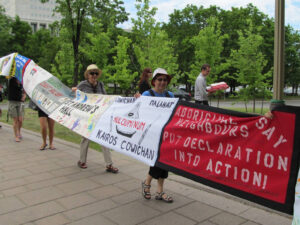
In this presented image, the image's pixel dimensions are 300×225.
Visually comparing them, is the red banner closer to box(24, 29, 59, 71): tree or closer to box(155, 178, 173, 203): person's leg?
box(155, 178, 173, 203): person's leg

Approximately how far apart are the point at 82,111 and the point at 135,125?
1568mm

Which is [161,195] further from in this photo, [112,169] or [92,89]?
[92,89]

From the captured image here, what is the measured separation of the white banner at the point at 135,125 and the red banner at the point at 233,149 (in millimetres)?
161

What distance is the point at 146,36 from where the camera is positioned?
19094mm

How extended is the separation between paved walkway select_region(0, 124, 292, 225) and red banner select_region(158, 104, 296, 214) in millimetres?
716

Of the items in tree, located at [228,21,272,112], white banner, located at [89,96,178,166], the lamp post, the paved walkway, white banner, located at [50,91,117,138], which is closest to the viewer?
the lamp post

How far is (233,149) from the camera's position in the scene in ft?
9.96

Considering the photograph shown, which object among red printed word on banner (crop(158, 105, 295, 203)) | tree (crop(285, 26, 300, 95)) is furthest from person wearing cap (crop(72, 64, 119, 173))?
tree (crop(285, 26, 300, 95))

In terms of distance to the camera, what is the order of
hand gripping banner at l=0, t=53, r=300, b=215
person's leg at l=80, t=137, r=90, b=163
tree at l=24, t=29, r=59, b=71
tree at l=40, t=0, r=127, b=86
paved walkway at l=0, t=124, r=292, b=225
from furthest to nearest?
tree at l=24, t=29, r=59, b=71, tree at l=40, t=0, r=127, b=86, person's leg at l=80, t=137, r=90, b=163, paved walkway at l=0, t=124, r=292, b=225, hand gripping banner at l=0, t=53, r=300, b=215

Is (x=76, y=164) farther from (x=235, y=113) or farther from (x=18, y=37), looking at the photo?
(x=18, y=37)

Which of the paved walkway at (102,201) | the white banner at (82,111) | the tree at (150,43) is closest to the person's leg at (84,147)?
the paved walkway at (102,201)

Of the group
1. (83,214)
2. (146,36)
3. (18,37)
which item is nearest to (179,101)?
(83,214)

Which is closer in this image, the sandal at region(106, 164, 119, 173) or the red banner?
the red banner

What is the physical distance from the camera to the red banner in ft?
8.77
